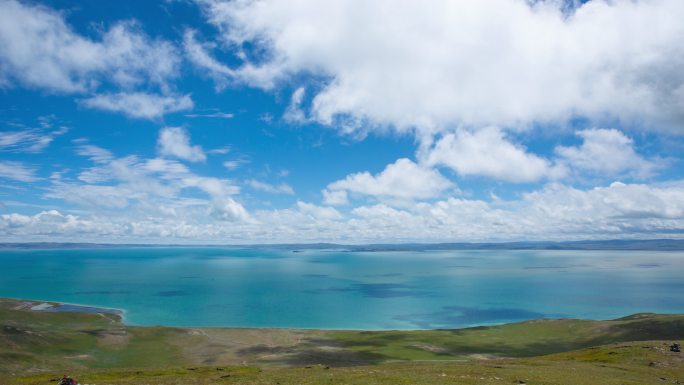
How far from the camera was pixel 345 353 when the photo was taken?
9706 centimetres

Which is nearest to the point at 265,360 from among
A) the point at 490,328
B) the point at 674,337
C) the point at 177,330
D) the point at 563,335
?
the point at 177,330

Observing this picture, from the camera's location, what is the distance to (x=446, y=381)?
42281mm

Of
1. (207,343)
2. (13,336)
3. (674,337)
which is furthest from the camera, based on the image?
(207,343)

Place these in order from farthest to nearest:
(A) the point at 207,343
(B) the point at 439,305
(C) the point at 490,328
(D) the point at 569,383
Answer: (B) the point at 439,305 → (C) the point at 490,328 → (A) the point at 207,343 → (D) the point at 569,383

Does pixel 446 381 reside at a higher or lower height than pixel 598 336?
higher

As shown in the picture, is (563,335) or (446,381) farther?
(563,335)

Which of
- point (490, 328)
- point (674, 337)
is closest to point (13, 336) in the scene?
point (490, 328)

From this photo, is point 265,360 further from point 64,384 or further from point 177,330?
point 64,384

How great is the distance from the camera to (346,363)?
85.1 metres

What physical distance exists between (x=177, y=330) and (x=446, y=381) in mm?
100161

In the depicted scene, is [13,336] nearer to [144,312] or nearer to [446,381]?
[144,312]

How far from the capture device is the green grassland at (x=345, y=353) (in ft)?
163

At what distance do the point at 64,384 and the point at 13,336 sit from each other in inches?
3010

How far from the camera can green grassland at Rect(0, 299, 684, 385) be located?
49.7 metres
